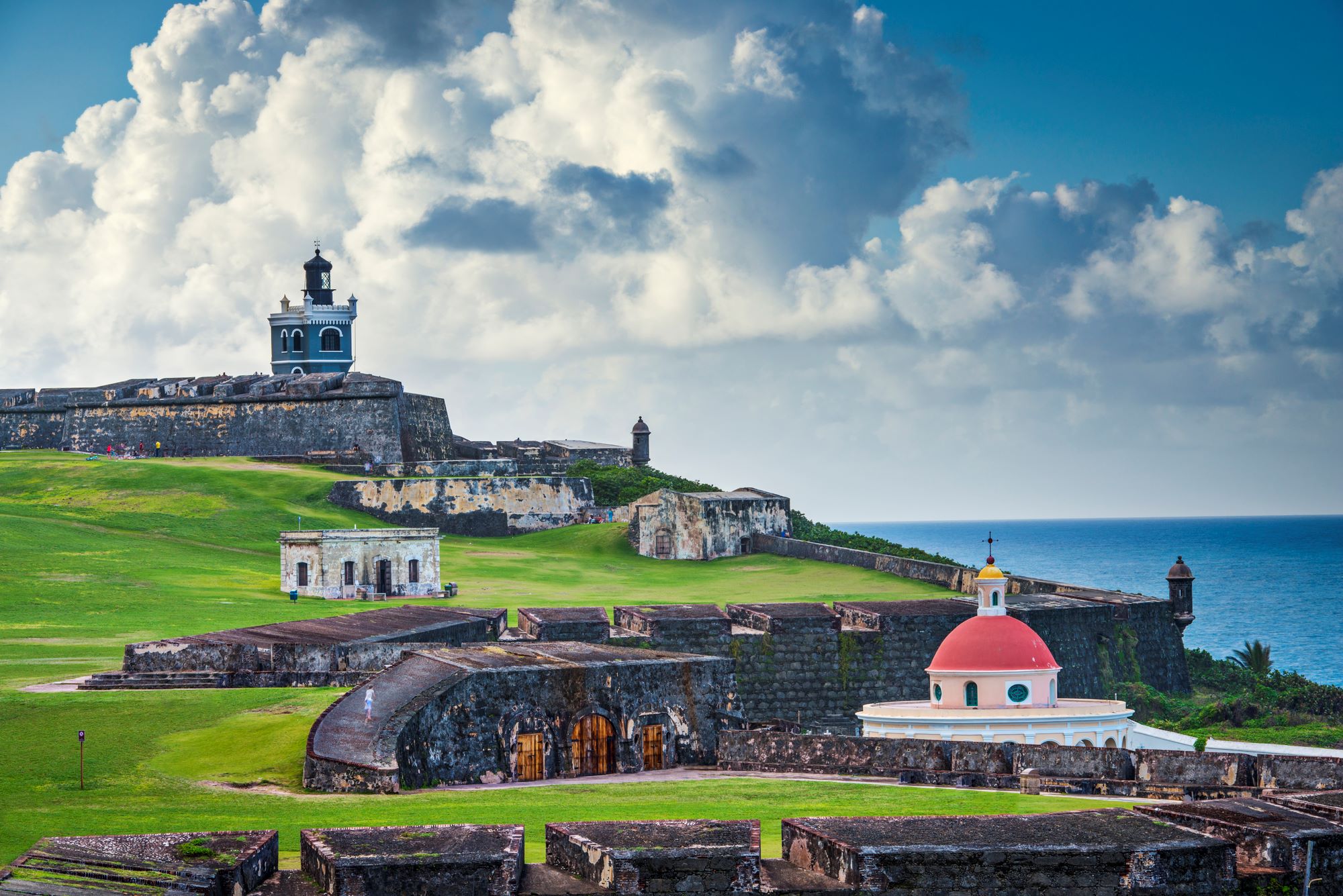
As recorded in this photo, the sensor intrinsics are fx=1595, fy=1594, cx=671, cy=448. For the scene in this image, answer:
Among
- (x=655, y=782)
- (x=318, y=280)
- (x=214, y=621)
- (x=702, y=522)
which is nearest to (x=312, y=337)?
(x=318, y=280)

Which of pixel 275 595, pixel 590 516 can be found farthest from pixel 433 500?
pixel 275 595

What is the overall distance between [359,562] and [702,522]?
1602 centimetres

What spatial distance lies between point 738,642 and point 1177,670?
18.3m

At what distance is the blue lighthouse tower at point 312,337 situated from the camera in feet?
283

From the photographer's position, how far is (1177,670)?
49344 millimetres

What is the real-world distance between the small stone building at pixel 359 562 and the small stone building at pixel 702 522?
13545 millimetres

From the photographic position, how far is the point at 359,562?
45469 mm

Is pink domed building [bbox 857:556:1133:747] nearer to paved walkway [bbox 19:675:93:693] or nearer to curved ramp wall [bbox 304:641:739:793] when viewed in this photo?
curved ramp wall [bbox 304:641:739:793]

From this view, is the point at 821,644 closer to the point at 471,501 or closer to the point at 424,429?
the point at 471,501

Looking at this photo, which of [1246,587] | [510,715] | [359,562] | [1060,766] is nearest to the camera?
[1060,766]

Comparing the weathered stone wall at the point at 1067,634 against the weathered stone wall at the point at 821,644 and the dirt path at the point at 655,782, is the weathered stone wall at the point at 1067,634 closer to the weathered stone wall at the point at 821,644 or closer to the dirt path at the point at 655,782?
the weathered stone wall at the point at 821,644

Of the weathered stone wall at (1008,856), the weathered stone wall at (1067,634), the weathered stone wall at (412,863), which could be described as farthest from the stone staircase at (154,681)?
the weathered stone wall at (1008,856)

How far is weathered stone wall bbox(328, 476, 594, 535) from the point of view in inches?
2403

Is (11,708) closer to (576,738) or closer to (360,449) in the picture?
(576,738)
